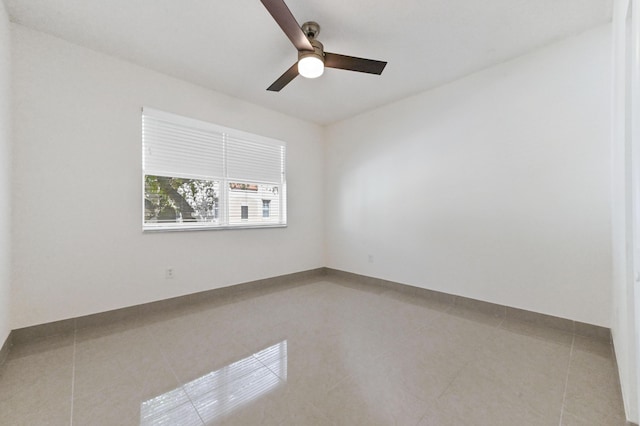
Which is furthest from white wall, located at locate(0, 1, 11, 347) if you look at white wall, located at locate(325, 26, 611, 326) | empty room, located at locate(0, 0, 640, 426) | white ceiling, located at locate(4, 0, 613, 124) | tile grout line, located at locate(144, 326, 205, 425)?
white wall, located at locate(325, 26, 611, 326)

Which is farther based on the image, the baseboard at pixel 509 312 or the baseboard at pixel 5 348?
the baseboard at pixel 509 312

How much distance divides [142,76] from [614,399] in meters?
4.70

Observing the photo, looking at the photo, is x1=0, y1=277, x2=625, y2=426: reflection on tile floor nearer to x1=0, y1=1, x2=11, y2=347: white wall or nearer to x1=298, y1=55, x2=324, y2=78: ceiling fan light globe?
x1=0, y1=1, x2=11, y2=347: white wall

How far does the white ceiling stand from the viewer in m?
2.04

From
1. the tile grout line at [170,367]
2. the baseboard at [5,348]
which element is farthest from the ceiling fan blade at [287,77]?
the baseboard at [5,348]

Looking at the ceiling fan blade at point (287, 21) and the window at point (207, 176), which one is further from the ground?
the ceiling fan blade at point (287, 21)

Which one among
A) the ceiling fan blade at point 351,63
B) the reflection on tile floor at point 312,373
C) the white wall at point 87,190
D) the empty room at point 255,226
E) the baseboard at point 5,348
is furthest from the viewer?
the white wall at point 87,190

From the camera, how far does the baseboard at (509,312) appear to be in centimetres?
227

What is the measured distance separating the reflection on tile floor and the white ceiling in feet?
8.95

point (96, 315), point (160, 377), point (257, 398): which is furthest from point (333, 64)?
point (96, 315)

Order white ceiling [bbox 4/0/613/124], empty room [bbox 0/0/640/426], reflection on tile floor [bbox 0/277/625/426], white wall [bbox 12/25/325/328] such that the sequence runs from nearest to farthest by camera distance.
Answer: reflection on tile floor [bbox 0/277/625/426] < empty room [bbox 0/0/640/426] < white ceiling [bbox 4/0/613/124] < white wall [bbox 12/25/325/328]

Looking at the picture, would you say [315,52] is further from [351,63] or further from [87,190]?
[87,190]

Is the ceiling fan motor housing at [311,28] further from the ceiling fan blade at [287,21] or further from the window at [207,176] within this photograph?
the window at [207,176]

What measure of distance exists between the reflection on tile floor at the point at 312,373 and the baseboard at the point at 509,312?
7cm
